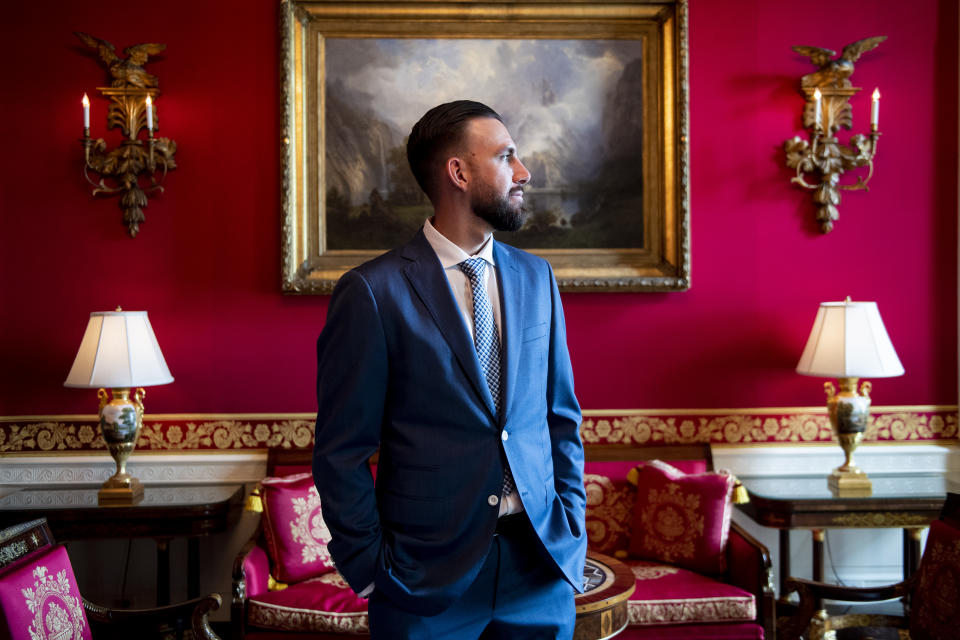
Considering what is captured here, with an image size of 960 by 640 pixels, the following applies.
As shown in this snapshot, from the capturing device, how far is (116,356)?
378cm

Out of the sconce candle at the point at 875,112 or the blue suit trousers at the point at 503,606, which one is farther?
the sconce candle at the point at 875,112

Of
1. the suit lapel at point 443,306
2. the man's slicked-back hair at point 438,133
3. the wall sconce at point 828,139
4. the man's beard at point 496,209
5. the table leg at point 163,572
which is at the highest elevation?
the wall sconce at point 828,139

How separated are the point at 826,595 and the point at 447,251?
2086mm

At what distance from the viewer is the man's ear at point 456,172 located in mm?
1926

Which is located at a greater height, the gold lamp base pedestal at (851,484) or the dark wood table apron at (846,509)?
the gold lamp base pedestal at (851,484)

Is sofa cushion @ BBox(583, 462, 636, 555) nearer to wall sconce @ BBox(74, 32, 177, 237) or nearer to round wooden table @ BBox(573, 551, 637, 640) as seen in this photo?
round wooden table @ BBox(573, 551, 637, 640)

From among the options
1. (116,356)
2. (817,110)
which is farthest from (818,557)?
(116,356)

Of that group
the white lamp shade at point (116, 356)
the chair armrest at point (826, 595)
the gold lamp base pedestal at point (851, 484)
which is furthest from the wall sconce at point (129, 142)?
the gold lamp base pedestal at point (851, 484)

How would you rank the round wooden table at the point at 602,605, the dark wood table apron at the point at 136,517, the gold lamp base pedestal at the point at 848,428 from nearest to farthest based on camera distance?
the round wooden table at the point at 602,605 → the dark wood table apron at the point at 136,517 → the gold lamp base pedestal at the point at 848,428

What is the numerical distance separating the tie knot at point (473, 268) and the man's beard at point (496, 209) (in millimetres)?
101

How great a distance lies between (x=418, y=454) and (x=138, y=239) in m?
3.03

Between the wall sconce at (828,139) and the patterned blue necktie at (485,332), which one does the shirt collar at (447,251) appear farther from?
the wall sconce at (828,139)

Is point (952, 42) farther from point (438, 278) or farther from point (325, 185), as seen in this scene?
point (438, 278)

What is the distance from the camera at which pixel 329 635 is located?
3316 mm
